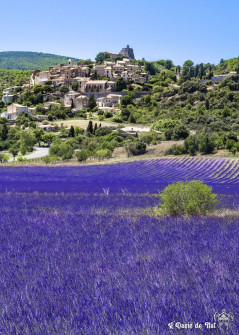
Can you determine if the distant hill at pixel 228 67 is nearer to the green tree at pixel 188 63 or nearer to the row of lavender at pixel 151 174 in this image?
the green tree at pixel 188 63

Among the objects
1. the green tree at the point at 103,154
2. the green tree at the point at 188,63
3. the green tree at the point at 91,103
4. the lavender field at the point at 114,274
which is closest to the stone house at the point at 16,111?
the green tree at the point at 91,103

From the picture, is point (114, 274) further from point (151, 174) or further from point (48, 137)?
point (48, 137)

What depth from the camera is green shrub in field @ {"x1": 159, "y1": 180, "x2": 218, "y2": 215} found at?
10227mm

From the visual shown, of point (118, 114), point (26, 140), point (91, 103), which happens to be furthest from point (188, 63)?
point (26, 140)

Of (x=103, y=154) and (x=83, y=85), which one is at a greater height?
(x=83, y=85)

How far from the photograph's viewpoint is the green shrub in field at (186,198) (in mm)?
10227

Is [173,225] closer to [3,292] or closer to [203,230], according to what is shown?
[203,230]

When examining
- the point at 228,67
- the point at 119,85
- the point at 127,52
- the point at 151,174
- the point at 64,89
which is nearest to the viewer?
the point at 151,174

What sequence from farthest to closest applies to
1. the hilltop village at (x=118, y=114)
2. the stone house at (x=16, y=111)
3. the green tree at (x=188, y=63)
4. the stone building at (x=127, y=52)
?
the stone building at (x=127, y=52) → the green tree at (x=188, y=63) → the stone house at (x=16, y=111) → the hilltop village at (x=118, y=114)

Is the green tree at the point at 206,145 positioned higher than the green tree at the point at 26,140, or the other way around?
the green tree at the point at 206,145

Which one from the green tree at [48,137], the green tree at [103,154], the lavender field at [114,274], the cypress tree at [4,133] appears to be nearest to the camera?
the lavender field at [114,274]

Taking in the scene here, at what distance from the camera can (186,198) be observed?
10273 mm

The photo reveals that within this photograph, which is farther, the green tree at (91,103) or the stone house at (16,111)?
the green tree at (91,103)

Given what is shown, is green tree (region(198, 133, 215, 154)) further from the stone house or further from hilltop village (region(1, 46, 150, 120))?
the stone house
